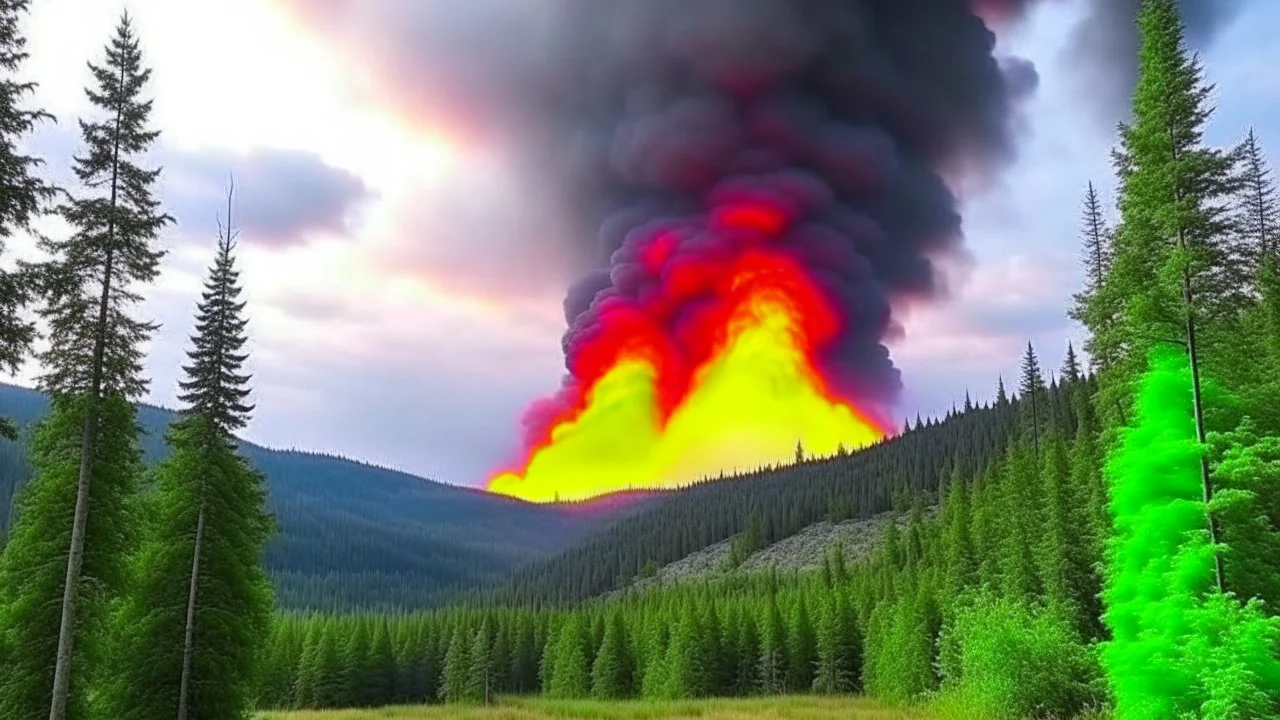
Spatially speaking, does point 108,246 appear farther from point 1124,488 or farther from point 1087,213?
point 1087,213

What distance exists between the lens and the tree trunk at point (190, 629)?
27947mm

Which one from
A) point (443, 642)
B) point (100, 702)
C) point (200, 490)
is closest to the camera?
point (100, 702)

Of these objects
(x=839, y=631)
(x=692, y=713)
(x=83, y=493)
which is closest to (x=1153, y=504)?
(x=83, y=493)

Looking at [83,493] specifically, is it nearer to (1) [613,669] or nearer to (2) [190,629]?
(2) [190,629]

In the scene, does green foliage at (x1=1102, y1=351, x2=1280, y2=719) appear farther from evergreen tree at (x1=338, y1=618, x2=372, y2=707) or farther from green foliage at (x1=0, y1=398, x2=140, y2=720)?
A: evergreen tree at (x1=338, y1=618, x2=372, y2=707)

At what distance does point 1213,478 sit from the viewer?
21.1 meters

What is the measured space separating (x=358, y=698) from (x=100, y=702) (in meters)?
69.6

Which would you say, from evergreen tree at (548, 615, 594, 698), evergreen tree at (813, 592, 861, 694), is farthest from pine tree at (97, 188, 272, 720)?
evergreen tree at (548, 615, 594, 698)

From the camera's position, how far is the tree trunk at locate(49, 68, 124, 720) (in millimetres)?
20000

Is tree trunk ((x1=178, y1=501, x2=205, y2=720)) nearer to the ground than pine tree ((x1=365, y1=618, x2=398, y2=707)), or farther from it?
farther from it

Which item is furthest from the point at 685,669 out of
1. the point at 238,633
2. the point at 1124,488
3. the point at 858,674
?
the point at 1124,488

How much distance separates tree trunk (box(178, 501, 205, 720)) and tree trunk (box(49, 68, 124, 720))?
590 centimetres

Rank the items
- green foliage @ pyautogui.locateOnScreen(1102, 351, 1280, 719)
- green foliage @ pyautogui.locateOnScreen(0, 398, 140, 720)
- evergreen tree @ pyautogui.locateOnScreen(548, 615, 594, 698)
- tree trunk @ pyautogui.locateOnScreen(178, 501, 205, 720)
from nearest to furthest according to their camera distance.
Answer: green foliage @ pyautogui.locateOnScreen(1102, 351, 1280, 719) → green foliage @ pyautogui.locateOnScreen(0, 398, 140, 720) → tree trunk @ pyautogui.locateOnScreen(178, 501, 205, 720) → evergreen tree @ pyautogui.locateOnScreen(548, 615, 594, 698)

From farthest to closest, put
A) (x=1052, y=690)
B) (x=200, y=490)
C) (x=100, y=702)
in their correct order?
1. (x=1052, y=690)
2. (x=200, y=490)
3. (x=100, y=702)
